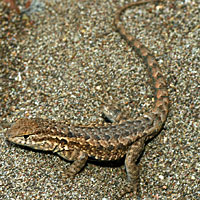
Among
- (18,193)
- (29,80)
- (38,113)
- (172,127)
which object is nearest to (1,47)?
(29,80)

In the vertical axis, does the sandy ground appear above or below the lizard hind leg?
above

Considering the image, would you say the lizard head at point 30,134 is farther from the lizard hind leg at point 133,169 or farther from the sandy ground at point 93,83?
the lizard hind leg at point 133,169

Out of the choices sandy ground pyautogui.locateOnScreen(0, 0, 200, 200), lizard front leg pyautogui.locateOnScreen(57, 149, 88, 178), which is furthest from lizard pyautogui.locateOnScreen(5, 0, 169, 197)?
sandy ground pyautogui.locateOnScreen(0, 0, 200, 200)

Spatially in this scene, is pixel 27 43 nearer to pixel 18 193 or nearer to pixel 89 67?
pixel 89 67

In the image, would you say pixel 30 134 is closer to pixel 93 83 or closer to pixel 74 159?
pixel 74 159

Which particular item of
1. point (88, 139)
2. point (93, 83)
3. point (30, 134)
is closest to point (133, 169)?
point (88, 139)

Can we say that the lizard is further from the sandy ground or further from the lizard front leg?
the sandy ground
